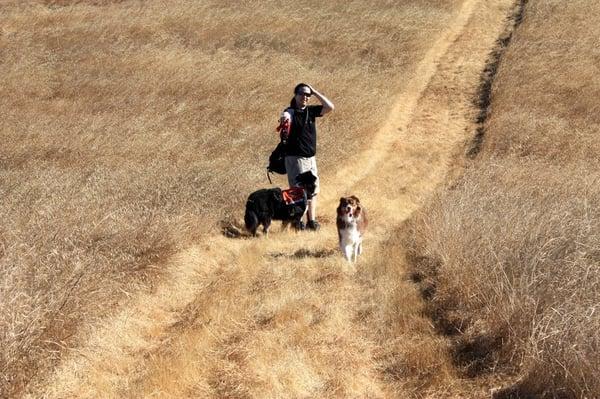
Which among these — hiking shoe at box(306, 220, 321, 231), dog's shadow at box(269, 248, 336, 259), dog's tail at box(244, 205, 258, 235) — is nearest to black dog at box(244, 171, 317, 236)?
dog's tail at box(244, 205, 258, 235)

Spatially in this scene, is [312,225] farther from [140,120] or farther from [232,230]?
[140,120]

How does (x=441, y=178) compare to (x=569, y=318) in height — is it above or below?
below

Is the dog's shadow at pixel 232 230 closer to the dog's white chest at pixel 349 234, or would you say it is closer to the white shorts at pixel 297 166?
the white shorts at pixel 297 166

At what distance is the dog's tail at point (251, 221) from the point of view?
7488 millimetres

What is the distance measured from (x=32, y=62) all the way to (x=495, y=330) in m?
18.3

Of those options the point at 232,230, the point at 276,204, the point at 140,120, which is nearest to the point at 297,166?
the point at 276,204

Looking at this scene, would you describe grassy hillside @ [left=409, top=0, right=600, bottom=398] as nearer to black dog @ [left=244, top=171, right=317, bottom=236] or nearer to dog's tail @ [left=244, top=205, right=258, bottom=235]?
black dog @ [left=244, top=171, right=317, bottom=236]

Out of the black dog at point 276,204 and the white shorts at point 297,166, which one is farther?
the white shorts at point 297,166

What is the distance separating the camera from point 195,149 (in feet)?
38.1

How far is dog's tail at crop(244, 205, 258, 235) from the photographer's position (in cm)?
749

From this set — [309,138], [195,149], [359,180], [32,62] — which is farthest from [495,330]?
[32,62]

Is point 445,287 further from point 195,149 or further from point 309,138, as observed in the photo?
point 195,149

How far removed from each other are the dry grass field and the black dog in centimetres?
32

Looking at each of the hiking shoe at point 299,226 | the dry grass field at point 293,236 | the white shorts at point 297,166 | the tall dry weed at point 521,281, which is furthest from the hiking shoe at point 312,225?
the tall dry weed at point 521,281
